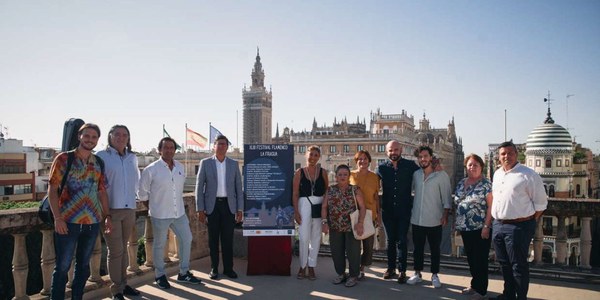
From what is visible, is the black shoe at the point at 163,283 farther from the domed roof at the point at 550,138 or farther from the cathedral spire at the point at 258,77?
the cathedral spire at the point at 258,77

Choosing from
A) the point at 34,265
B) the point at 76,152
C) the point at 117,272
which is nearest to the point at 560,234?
the point at 117,272

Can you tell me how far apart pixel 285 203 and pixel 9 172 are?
1606 inches

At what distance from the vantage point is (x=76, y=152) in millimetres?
4168

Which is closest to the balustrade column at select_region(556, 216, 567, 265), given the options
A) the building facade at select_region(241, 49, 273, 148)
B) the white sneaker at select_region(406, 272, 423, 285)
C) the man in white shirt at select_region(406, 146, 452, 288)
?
the man in white shirt at select_region(406, 146, 452, 288)

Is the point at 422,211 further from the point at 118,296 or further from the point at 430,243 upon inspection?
the point at 118,296

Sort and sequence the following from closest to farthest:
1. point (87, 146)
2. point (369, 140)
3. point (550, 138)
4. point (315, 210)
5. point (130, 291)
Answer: point (87, 146)
point (130, 291)
point (315, 210)
point (550, 138)
point (369, 140)

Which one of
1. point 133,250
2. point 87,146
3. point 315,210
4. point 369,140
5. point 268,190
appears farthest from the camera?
point 369,140

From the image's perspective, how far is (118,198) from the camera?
15.3 ft

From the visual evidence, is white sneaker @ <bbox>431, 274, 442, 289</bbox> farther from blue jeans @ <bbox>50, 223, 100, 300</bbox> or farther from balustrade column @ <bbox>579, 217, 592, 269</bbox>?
blue jeans @ <bbox>50, 223, 100, 300</bbox>

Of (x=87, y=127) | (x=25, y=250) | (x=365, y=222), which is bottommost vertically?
(x=25, y=250)

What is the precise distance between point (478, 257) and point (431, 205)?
78 centimetres

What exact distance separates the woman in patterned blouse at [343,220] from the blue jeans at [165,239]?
173 cm

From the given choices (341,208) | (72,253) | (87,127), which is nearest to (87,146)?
(87,127)

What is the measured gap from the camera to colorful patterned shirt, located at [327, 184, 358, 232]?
5.40 meters
